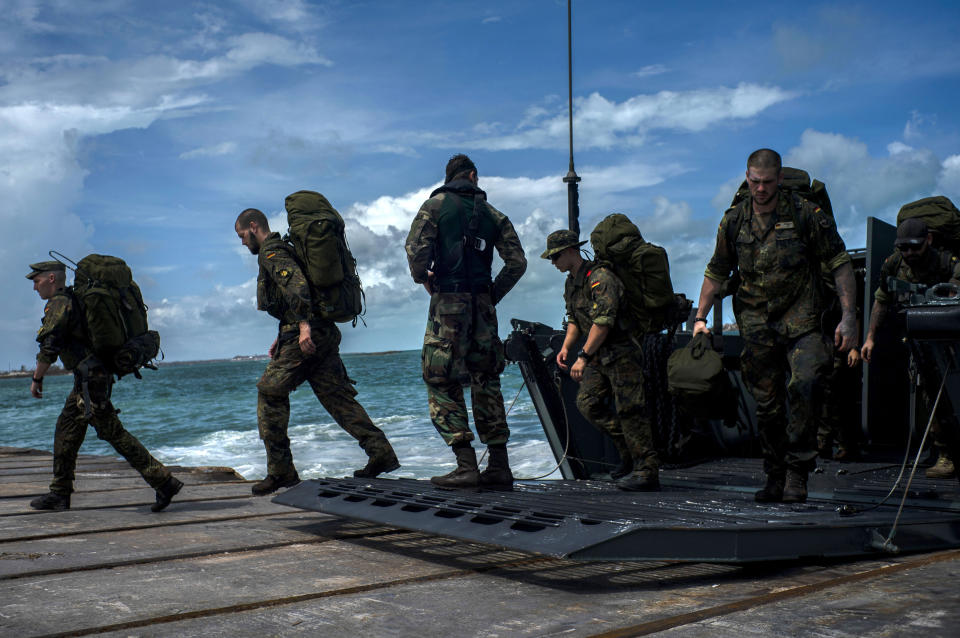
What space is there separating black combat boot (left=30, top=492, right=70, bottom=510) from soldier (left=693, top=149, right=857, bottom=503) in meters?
4.03

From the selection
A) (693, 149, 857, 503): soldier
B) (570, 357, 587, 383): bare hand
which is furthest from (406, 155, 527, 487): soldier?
(693, 149, 857, 503): soldier

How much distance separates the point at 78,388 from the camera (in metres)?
5.30

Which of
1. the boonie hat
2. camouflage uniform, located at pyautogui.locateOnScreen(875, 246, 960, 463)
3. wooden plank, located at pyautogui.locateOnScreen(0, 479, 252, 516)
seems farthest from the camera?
wooden plank, located at pyautogui.locateOnScreen(0, 479, 252, 516)

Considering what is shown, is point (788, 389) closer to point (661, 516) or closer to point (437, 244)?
point (661, 516)

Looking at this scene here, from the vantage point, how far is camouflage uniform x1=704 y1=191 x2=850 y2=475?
13.7 ft

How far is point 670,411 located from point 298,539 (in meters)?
2.99

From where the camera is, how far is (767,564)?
11.7 ft

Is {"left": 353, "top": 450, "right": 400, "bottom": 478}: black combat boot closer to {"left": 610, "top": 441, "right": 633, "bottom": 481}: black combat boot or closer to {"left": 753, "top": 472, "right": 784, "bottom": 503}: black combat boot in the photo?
{"left": 610, "top": 441, "right": 633, "bottom": 481}: black combat boot

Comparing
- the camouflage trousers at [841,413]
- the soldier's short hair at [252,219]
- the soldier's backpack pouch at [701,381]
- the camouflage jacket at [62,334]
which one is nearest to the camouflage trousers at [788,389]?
the soldier's backpack pouch at [701,381]

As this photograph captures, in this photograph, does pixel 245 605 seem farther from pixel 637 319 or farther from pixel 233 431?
pixel 233 431

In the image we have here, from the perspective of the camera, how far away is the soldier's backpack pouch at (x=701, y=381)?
15.8 ft

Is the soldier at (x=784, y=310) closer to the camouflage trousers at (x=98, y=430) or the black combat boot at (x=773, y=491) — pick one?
the black combat boot at (x=773, y=491)

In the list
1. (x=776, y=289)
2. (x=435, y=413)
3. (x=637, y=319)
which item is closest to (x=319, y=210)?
(x=435, y=413)

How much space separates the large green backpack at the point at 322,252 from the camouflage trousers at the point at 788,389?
7.97 ft
